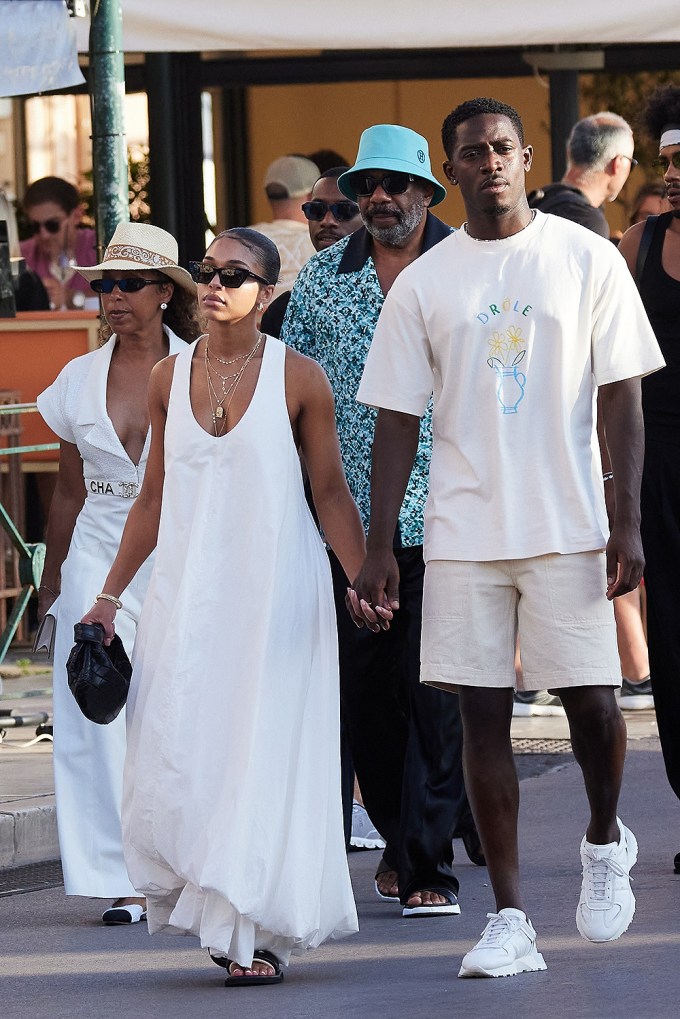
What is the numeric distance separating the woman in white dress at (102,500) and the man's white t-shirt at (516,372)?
1.42 metres

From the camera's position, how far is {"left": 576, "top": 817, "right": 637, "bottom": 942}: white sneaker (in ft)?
17.1

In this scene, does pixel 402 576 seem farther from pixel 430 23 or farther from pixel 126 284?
pixel 430 23

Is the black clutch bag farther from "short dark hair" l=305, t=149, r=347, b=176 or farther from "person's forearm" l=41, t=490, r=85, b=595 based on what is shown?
"short dark hair" l=305, t=149, r=347, b=176

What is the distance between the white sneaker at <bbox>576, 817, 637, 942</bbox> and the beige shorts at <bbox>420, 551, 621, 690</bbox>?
0.44 meters

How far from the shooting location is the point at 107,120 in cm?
841

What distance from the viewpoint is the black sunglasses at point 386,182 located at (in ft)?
20.4

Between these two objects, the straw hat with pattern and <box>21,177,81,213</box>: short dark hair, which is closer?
the straw hat with pattern

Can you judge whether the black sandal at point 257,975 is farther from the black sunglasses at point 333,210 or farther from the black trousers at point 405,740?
the black sunglasses at point 333,210

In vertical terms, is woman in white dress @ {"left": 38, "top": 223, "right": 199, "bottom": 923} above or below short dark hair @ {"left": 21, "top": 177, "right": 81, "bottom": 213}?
below

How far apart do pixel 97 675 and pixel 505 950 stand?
4.03 feet

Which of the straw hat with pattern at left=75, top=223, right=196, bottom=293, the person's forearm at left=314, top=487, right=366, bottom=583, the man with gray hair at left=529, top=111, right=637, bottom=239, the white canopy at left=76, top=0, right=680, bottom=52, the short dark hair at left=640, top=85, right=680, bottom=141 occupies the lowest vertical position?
the person's forearm at left=314, top=487, right=366, bottom=583

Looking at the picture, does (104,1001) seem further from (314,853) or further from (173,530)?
(173,530)

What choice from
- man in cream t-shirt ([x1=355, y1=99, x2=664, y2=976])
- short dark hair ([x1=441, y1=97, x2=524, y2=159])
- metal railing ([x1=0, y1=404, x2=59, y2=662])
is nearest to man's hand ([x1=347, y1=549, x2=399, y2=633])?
man in cream t-shirt ([x1=355, y1=99, x2=664, y2=976])

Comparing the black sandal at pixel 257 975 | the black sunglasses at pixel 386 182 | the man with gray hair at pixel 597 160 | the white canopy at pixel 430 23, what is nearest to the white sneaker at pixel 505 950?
the black sandal at pixel 257 975
